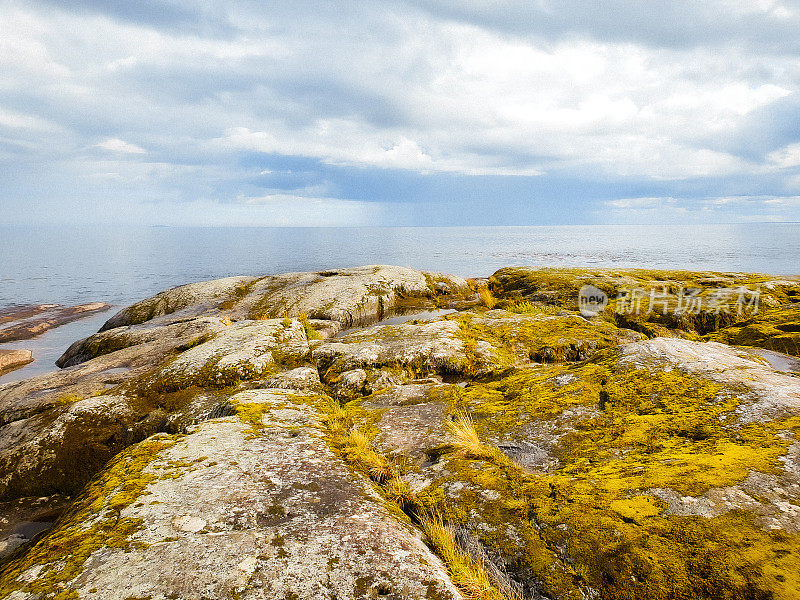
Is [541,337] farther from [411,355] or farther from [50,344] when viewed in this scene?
[50,344]

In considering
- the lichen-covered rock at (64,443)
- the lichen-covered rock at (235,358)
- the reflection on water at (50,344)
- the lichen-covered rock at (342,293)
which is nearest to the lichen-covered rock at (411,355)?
the lichen-covered rock at (235,358)

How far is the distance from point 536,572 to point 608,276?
30.0m

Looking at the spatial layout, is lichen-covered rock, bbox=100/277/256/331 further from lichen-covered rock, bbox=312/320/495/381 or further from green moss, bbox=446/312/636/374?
green moss, bbox=446/312/636/374

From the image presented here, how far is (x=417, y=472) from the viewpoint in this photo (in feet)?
24.2

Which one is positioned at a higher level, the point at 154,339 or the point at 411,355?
the point at 411,355

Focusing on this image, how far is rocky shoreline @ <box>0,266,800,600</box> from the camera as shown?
4551mm

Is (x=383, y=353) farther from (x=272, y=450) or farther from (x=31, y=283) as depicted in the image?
(x=31, y=283)

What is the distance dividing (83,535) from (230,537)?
6.49 feet

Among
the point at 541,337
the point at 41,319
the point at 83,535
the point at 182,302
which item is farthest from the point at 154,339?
the point at 41,319

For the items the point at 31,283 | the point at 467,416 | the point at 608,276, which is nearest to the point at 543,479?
the point at 467,416

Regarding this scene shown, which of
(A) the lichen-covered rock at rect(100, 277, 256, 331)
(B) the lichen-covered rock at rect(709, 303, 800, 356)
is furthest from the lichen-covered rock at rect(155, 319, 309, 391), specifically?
(A) the lichen-covered rock at rect(100, 277, 256, 331)

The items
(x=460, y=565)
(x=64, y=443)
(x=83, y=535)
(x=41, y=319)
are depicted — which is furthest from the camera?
(x=41, y=319)

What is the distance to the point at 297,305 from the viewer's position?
93.6 ft

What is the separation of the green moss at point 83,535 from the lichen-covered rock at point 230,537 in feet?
0.06
